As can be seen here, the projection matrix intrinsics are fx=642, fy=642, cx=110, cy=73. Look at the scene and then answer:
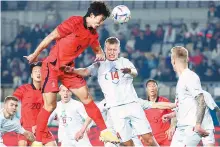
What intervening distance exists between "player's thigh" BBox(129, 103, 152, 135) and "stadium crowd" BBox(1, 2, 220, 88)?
32.5ft

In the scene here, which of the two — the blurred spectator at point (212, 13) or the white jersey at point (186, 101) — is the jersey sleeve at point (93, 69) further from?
the blurred spectator at point (212, 13)

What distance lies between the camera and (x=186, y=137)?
26.7 ft

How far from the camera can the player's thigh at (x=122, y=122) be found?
9641mm

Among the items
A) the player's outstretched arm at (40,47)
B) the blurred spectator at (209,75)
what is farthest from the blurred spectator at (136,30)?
the player's outstretched arm at (40,47)

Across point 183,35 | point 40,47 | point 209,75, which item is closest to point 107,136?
point 40,47

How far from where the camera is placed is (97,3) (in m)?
8.52

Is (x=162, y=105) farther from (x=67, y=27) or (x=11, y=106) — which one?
(x=67, y=27)

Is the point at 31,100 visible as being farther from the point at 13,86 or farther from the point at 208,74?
the point at 208,74

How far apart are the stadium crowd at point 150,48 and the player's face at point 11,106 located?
9140 mm

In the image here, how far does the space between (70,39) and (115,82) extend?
4.65 ft

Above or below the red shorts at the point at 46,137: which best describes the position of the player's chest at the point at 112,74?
above

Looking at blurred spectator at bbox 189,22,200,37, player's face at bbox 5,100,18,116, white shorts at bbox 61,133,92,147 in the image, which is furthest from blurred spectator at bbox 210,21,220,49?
player's face at bbox 5,100,18,116

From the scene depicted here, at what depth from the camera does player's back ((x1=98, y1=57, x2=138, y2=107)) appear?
973 centimetres

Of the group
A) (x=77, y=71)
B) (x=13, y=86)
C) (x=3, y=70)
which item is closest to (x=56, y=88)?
(x=77, y=71)
